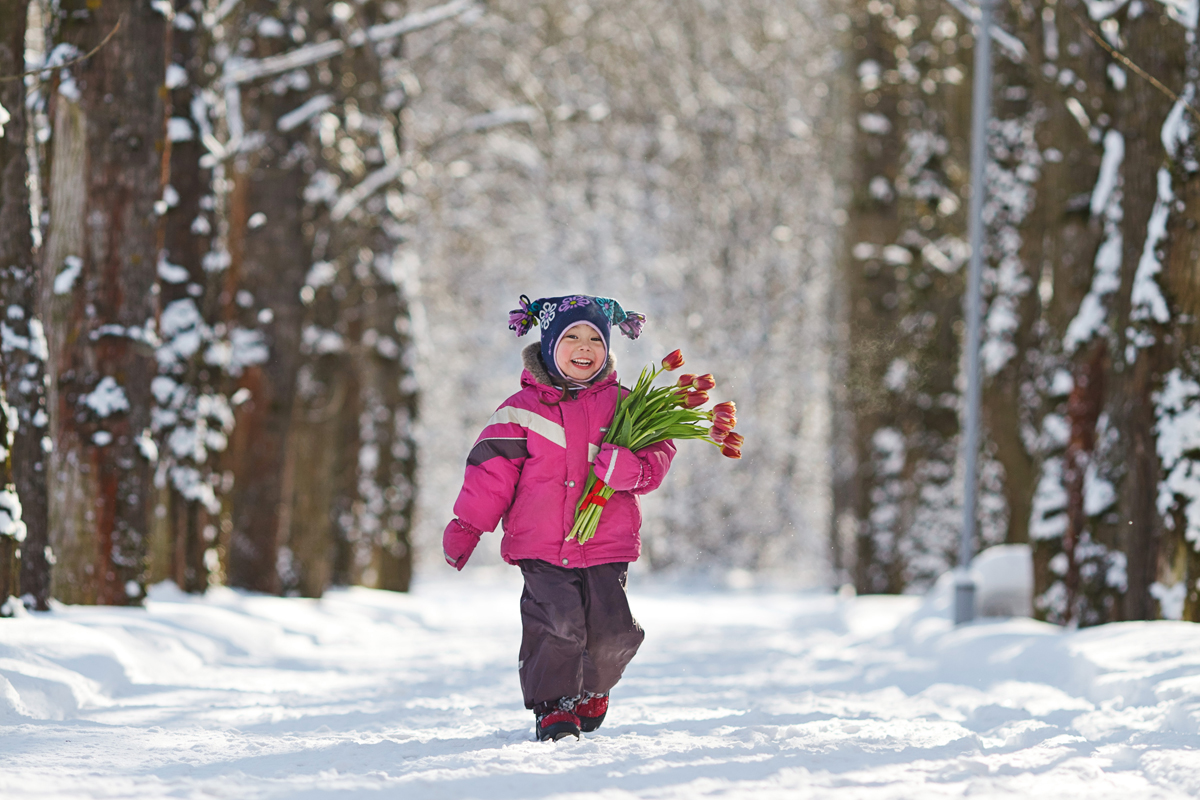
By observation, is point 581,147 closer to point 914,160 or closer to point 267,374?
point 914,160

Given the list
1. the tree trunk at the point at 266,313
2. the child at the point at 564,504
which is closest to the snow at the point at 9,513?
the child at the point at 564,504

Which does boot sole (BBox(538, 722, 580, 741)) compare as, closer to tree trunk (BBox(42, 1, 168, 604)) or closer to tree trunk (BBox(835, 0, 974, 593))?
tree trunk (BBox(42, 1, 168, 604))

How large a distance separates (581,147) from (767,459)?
683 cm

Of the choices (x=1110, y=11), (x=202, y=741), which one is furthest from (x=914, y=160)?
(x=202, y=741)

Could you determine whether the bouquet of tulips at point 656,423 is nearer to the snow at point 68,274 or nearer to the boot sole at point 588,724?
the boot sole at point 588,724

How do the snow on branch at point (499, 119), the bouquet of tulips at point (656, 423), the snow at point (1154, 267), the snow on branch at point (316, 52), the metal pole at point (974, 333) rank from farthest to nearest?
the snow on branch at point (499, 119), the metal pole at point (974, 333), the snow on branch at point (316, 52), the snow at point (1154, 267), the bouquet of tulips at point (656, 423)

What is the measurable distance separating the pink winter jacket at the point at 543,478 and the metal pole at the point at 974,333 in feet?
23.8

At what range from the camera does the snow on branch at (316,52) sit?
1255 cm

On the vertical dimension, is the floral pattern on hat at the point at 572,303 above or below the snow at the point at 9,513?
above

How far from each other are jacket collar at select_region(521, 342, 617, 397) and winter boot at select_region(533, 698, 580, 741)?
120 centimetres

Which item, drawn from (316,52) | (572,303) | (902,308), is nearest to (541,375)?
(572,303)

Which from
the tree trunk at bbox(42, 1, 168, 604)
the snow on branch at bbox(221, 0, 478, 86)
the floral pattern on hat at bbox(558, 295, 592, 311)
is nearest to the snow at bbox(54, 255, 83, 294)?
the tree trunk at bbox(42, 1, 168, 604)

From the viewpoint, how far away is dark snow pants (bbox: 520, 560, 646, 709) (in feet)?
19.0

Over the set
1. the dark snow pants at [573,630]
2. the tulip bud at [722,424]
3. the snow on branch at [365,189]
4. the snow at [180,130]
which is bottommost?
the dark snow pants at [573,630]
